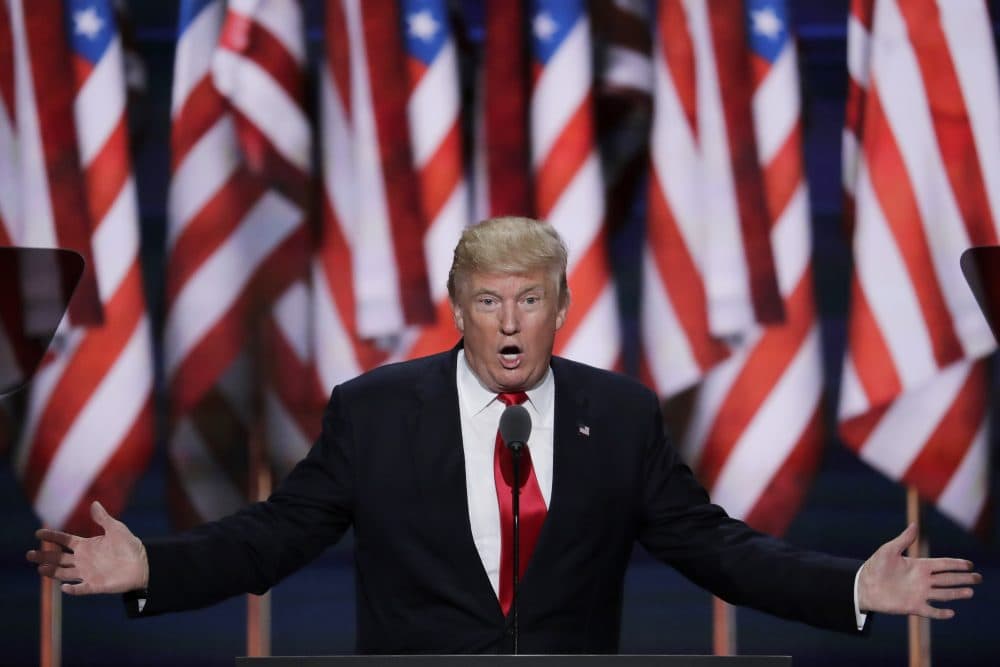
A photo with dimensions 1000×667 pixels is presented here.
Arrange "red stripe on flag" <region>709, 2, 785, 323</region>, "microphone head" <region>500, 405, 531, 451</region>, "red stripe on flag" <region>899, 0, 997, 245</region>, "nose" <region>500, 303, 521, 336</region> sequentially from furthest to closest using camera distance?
"red stripe on flag" <region>709, 2, 785, 323</region> < "red stripe on flag" <region>899, 0, 997, 245</region> < "nose" <region>500, 303, 521, 336</region> < "microphone head" <region>500, 405, 531, 451</region>

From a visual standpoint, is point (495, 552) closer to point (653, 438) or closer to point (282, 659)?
point (653, 438)

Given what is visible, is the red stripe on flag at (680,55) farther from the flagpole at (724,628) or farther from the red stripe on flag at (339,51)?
the flagpole at (724,628)

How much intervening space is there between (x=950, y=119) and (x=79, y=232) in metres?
2.69

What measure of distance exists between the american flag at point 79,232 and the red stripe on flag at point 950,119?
8.14ft

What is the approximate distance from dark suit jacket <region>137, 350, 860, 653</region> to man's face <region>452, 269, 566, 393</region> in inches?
5.2

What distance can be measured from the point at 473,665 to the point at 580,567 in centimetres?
72

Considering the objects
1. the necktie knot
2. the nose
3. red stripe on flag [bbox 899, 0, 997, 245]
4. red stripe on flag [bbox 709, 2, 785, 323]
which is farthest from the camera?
red stripe on flag [bbox 709, 2, 785, 323]

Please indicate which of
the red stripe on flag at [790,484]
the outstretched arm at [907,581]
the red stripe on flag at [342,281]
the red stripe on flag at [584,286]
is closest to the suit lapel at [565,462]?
the outstretched arm at [907,581]

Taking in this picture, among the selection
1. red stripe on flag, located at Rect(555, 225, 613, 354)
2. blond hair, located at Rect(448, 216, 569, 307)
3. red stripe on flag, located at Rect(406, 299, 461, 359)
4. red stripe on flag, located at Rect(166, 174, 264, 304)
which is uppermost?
red stripe on flag, located at Rect(166, 174, 264, 304)

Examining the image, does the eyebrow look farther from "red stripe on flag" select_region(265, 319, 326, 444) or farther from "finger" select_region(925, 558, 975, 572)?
"red stripe on flag" select_region(265, 319, 326, 444)

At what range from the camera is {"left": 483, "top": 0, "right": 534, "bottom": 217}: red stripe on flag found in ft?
12.9

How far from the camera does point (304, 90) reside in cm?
394

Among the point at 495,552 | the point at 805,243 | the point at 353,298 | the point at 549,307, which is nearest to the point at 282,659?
the point at 495,552

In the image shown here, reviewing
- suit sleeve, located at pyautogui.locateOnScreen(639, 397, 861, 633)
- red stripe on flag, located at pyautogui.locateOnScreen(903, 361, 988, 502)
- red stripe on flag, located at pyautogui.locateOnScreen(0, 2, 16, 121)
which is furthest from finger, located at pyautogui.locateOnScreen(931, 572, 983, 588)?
red stripe on flag, located at pyautogui.locateOnScreen(0, 2, 16, 121)
